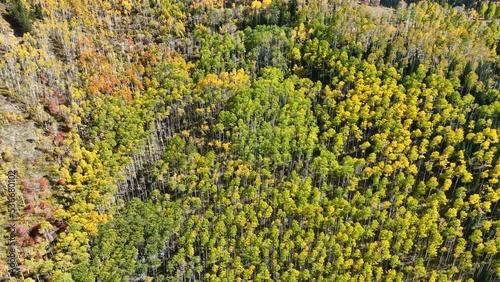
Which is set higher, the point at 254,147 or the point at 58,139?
the point at 254,147

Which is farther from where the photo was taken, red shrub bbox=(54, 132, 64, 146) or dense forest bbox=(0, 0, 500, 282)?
red shrub bbox=(54, 132, 64, 146)

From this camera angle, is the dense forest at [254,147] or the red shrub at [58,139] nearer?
the dense forest at [254,147]

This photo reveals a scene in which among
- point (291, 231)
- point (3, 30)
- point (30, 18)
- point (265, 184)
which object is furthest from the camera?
point (30, 18)

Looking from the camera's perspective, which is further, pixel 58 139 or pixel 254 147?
pixel 254 147

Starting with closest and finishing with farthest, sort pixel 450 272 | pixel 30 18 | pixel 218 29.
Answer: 1. pixel 450 272
2. pixel 30 18
3. pixel 218 29

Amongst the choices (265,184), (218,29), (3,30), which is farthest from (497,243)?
(3,30)

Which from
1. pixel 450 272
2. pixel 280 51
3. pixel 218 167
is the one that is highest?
pixel 280 51

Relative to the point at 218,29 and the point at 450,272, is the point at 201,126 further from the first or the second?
the point at 450,272

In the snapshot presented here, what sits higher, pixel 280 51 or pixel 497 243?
pixel 280 51
